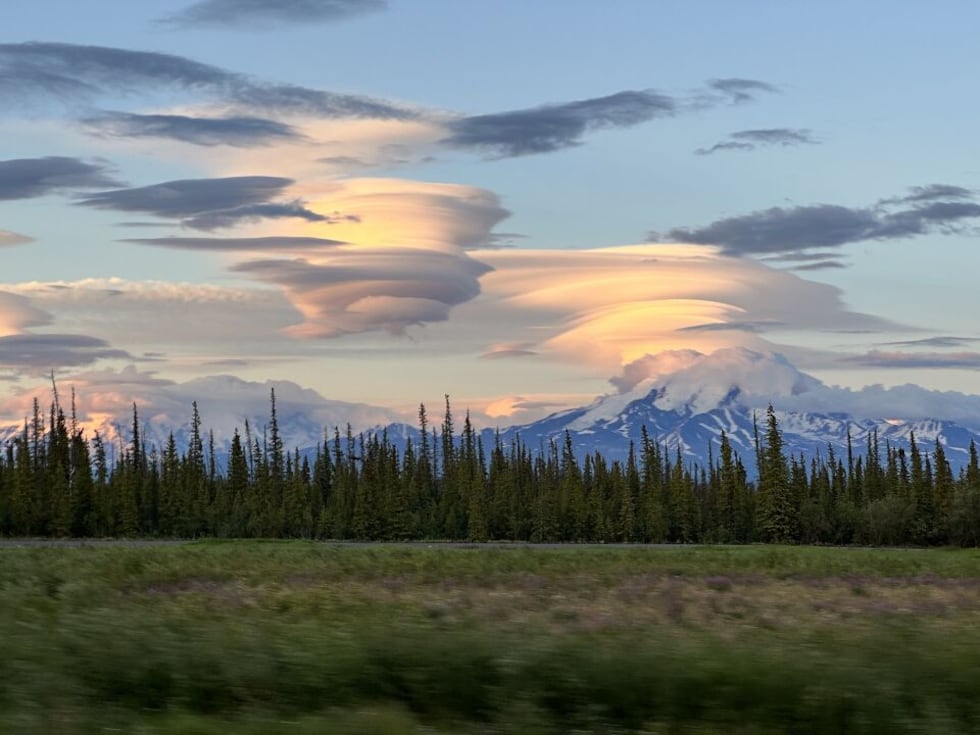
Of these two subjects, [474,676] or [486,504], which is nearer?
[474,676]

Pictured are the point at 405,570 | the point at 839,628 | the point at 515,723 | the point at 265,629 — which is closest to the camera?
the point at 515,723

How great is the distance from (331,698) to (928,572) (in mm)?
33448

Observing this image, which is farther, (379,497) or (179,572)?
(379,497)

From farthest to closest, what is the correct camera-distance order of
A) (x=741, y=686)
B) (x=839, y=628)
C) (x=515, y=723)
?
(x=839, y=628) → (x=741, y=686) → (x=515, y=723)

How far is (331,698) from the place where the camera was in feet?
44.2

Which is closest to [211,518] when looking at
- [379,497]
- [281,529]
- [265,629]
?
[281,529]

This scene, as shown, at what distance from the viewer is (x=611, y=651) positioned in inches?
563

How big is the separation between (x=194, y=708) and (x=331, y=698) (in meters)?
1.51

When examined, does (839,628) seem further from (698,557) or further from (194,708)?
(698,557)

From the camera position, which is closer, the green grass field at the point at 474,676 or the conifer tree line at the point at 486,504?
the green grass field at the point at 474,676

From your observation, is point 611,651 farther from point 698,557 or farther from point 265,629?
point 698,557

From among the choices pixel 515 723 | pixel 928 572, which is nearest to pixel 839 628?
pixel 515 723

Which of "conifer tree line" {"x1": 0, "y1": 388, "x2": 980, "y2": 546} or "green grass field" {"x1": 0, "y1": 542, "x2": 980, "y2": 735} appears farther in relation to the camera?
"conifer tree line" {"x1": 0, "y1": 388, "x2": 980, "y2": 546}

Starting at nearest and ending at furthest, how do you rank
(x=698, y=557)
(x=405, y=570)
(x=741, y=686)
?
1. (x=741, y=686)
2. (x=405, y=570)
3. (x=698, y=557)
